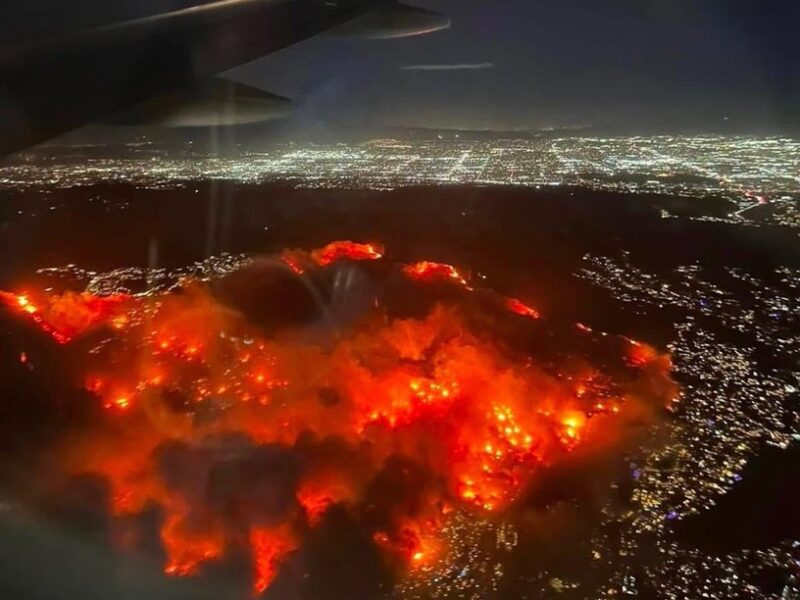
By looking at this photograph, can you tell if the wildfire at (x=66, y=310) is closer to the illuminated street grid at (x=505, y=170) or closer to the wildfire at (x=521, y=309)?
the wildfire at (x=521, y=309)

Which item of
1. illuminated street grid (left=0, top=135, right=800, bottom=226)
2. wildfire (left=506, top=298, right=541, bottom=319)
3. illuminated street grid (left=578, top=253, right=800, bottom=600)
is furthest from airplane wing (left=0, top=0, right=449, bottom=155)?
illuminated street grid (left=0, top=135, right=800, bottom=226)

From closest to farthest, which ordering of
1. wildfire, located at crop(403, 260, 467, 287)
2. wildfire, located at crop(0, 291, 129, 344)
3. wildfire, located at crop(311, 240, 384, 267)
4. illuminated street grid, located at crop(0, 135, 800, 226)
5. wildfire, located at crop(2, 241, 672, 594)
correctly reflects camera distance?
wildfire, located at crop(2, 241, 672, 594) → wildfire, located at crop(0, 291, 129, 344) → wildfire, located at crop(403, 260, 467, 287) → wildfire, located at crop(311, 240, 384, 267) → illuminated street grid, located at crop(0, 135, 800, 226)

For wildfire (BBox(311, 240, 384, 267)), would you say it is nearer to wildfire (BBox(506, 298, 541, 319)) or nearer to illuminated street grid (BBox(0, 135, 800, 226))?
wildfire (BBox(506, 298, 541, 319))

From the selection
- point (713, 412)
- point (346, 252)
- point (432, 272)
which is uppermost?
point (713, 412)

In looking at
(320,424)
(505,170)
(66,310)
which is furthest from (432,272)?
(505,170)

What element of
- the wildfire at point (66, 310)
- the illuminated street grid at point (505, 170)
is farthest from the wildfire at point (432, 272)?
the illuminated street grid at point (505, 170)

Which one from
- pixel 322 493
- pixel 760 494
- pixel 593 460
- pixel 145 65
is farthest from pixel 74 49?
pixel 760 494

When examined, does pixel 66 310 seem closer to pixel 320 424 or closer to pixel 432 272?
pixel 320 424
